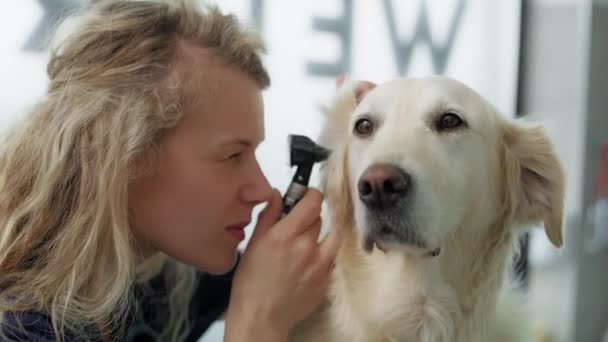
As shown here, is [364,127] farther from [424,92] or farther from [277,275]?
[277,275]

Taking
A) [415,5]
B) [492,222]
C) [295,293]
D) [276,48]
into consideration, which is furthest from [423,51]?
[295,293]

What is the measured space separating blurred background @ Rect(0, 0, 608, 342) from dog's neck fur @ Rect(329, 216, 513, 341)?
480 millimetres

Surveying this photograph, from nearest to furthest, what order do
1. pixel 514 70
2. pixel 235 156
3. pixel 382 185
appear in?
pixel 382 185 → pixel 235 156 → pixel 514 70

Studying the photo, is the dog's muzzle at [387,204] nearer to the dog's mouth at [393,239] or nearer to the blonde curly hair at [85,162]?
the dog's mouth at [393,239]

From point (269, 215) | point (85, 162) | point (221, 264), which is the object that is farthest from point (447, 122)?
point (85, 162)

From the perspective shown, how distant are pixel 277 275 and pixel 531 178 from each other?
48 cm

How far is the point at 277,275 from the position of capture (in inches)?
34.4

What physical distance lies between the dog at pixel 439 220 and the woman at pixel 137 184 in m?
0.09

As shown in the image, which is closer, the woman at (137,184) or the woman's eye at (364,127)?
the woman at (137,184)

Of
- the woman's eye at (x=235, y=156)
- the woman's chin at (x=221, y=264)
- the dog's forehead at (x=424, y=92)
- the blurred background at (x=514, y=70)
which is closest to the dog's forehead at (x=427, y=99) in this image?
the dog's forehead at (x=424, y=92)

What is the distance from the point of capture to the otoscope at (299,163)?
920 millimetres

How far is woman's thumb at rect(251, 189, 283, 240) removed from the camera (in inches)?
36.0

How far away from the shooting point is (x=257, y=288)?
0.87 meters

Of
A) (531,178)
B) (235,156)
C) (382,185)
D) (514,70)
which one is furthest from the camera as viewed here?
(514,70)
